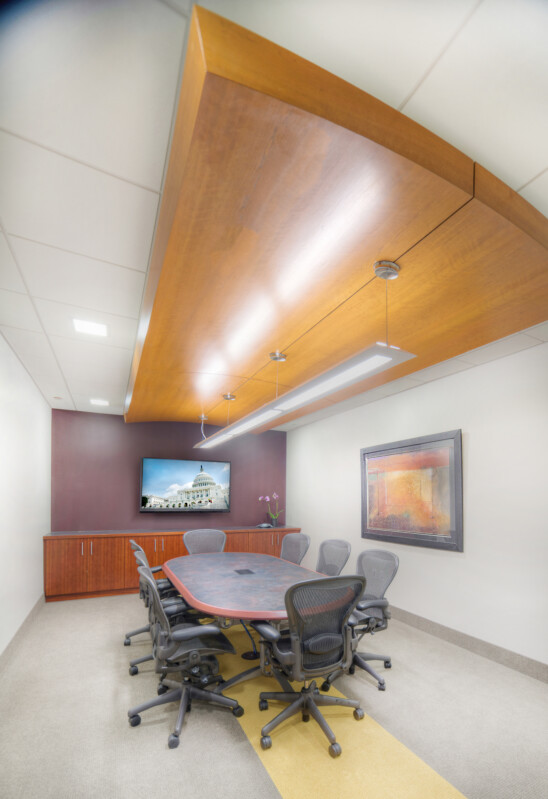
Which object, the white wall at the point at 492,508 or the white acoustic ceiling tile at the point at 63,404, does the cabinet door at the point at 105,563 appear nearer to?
the white acoustic ceiling tile at the point at 63,404

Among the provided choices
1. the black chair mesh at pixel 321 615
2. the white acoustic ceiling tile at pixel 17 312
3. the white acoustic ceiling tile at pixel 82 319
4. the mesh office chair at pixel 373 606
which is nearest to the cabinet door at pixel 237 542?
the mesh office chair at pixel 373 606

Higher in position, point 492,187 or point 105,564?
point 492,187

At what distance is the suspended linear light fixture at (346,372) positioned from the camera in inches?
86.0

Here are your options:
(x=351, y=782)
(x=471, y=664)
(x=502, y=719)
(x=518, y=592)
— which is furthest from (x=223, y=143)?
(x=471, y=664)

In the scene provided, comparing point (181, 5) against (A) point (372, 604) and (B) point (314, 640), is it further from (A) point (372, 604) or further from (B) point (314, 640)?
(A) point (372, 604)

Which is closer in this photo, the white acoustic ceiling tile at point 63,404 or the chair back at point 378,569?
the chair back at point 378,569

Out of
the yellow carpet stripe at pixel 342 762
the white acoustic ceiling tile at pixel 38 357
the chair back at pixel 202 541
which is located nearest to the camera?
the yellow carpet stripe at pixel 342 762

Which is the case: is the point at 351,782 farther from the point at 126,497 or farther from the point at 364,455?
the point at 126,497

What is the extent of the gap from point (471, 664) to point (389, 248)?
3708 millimetres

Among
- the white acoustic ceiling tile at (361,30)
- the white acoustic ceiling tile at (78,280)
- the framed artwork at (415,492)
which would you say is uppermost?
the white acoustic ceiling tile at (361,30)

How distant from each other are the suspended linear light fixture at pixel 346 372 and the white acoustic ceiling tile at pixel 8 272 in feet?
6.40

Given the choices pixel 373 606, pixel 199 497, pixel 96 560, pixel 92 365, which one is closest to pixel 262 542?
pixel 199 497

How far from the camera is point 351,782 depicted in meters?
2.08

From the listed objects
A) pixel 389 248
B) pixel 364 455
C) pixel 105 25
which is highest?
pixel 105 25
